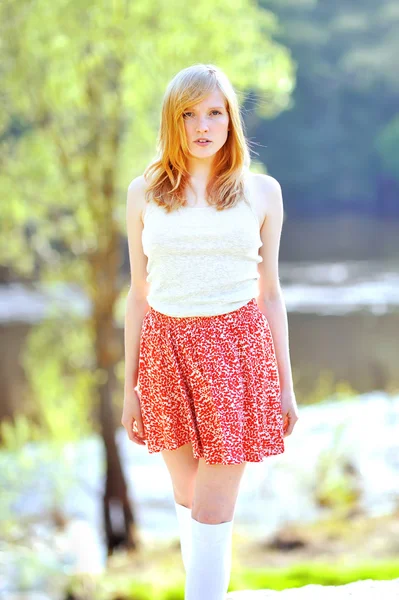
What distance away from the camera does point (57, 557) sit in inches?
131

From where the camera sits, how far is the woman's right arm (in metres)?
1.87

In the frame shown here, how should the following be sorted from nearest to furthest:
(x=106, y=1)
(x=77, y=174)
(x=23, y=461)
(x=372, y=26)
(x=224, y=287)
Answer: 1. (x=224, y=287)
2. (x=106, y=1)
3. (x=77, y=174)
4. (x=23, y=461)
5. (x=372, y=26)

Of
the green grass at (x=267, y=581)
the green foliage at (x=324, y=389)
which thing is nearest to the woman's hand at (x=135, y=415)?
the green grass at (x=267, y=581)

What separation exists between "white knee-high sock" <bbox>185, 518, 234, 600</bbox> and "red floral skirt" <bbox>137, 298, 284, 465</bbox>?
139 mm

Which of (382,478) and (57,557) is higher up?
(57,557)

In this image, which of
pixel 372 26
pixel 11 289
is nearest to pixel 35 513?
pixel 11 289

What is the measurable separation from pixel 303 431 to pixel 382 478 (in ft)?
2.39

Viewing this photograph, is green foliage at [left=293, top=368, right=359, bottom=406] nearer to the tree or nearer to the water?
the water

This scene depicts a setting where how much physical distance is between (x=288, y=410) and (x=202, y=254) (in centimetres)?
40

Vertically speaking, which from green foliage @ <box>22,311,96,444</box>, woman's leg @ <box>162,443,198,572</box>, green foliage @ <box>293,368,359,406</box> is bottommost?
green foliage @ <box>293,368,359,406</box>

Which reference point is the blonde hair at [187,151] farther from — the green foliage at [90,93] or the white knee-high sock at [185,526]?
the green foliage at [90,93]

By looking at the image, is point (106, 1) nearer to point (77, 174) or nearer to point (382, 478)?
point (77, 174)

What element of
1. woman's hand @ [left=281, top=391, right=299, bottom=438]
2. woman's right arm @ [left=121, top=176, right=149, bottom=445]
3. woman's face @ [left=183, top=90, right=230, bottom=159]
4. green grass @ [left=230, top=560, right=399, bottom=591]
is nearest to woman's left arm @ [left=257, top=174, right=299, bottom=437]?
woman's hand @ [left=281, top=391, right=299, bottom=438]

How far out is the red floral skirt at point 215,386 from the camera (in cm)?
174
